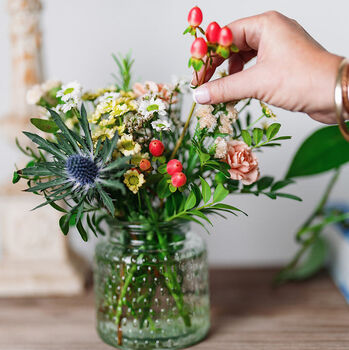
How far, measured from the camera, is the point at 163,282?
758 millimetres

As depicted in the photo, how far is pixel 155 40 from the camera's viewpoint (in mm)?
1171

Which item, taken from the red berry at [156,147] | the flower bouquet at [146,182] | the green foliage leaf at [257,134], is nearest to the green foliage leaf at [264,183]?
the flower bouquet at [146,182]

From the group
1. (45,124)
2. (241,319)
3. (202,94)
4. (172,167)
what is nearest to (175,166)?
(172,167)

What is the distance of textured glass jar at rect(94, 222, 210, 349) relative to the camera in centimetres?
76

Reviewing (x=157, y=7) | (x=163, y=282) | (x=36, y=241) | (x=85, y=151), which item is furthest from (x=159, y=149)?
(x=157, y=7)

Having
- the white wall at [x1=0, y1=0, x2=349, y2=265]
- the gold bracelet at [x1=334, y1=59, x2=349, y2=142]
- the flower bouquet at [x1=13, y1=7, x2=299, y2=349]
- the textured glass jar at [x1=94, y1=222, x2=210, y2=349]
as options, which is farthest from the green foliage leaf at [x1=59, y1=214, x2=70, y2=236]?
the white wall at [x1=0, y1=0, x2=349, y2=265]

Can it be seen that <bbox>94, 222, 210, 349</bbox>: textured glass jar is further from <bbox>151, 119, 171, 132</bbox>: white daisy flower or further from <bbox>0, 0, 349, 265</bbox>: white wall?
<bbox>0, 0, 349, 265</bbox>: white wall

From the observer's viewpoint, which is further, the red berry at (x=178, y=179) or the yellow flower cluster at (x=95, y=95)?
the yellow flower cluster at (x=95, y=95)

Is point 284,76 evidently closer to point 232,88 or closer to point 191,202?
point 232,88

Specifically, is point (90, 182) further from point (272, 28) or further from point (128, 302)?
point (272, 28)

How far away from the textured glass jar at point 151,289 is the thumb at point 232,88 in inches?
8.9

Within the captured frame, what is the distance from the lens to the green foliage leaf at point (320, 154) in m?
0.93

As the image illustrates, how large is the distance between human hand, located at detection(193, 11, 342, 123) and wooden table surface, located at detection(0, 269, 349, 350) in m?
0.41

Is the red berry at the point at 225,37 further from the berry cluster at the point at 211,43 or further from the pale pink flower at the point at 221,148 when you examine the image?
the pale pink flower at the point at 221,148
